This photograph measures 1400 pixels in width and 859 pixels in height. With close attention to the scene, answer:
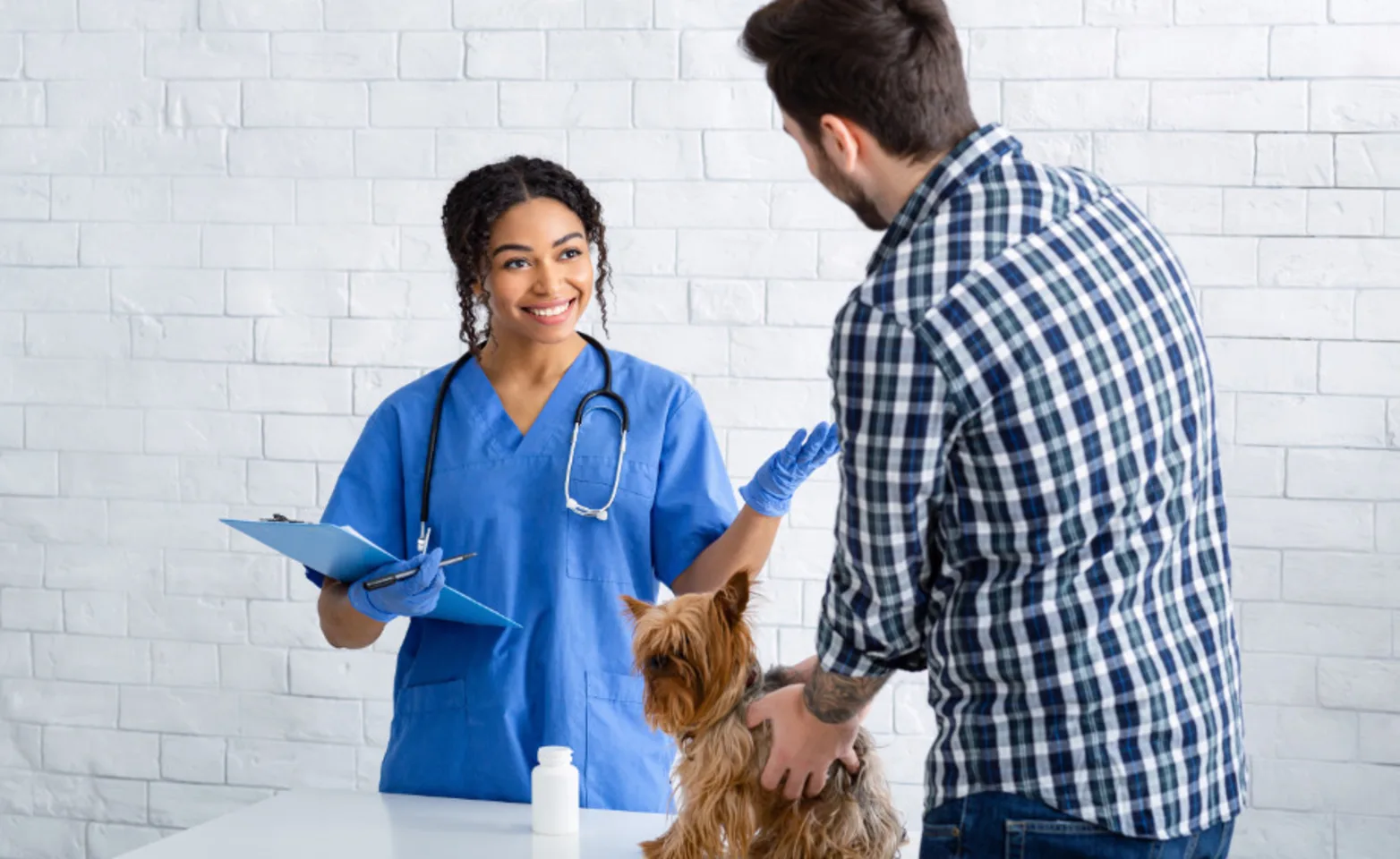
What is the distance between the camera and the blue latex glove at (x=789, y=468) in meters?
1.86

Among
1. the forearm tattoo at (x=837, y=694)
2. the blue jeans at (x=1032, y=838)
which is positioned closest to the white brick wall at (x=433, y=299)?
the forearm tattoo at (x=837, y=694)

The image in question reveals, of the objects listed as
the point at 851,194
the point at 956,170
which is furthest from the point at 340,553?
the point at 956,170

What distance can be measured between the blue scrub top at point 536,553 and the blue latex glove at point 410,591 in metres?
0.15

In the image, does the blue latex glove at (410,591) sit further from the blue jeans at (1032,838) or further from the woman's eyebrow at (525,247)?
the blue jeans at (1032,838)

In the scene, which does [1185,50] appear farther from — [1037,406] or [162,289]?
[162,289]

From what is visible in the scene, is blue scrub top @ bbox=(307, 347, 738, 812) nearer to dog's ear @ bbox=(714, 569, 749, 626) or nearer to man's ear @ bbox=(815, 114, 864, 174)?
dog's ear @ bbox=(714, 569, 749, 626)

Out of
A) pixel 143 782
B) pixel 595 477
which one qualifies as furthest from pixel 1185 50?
pixel 143 782

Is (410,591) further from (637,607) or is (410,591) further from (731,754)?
(731,754)

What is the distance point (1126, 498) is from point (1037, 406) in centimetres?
11

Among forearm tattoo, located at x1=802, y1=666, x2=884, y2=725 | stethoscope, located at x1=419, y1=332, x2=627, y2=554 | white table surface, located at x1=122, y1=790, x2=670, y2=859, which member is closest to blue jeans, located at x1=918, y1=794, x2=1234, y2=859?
forearm tattoo, located at x1=802, y1=666, x2=884, y2=725

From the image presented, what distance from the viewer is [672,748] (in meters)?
1.98

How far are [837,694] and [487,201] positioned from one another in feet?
3.48

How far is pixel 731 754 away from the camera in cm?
136

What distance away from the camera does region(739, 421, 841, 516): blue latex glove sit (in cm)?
186
